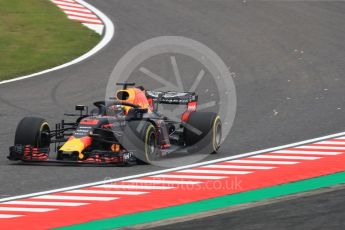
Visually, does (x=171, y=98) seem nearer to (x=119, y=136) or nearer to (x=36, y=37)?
(x=119, y=136)

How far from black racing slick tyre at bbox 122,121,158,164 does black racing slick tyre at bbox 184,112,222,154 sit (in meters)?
1.23

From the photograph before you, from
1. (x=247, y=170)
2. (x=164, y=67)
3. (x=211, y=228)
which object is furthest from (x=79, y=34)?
(x=211, y=228)

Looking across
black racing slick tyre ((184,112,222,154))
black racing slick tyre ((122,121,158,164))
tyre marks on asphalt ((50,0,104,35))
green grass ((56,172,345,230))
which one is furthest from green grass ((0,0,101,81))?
green grass ((56,172,345,230))

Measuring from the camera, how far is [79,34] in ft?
87.2

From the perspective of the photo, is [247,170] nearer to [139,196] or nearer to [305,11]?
[139,196]

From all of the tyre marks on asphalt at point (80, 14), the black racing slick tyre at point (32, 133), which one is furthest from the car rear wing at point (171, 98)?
the tyre marks on asphalt at point (80, 14)

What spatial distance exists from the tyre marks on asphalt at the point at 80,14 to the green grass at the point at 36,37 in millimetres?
260

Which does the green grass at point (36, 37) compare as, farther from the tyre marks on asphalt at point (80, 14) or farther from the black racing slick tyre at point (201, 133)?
the black racing slick tyre at point (201, 133)

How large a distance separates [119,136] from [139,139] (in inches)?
16.2

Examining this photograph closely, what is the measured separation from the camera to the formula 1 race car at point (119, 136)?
48.8 ft

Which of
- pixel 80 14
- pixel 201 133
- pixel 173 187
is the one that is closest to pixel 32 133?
pixel 173 187

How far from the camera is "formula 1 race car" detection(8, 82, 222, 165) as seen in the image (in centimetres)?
1488

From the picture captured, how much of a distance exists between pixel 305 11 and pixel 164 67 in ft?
25.5

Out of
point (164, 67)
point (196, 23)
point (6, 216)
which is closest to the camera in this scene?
point (6, 216)
